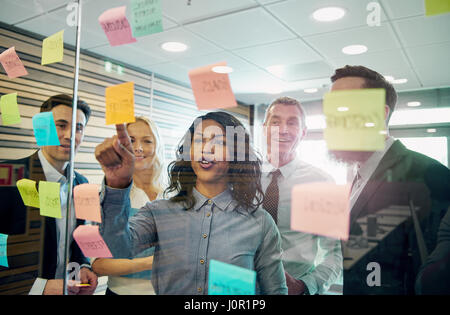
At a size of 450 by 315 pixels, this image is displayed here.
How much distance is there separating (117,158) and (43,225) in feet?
1.86

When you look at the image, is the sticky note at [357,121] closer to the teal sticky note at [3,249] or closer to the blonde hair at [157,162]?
the blonde hair at [157,162]

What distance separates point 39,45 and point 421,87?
1.32m

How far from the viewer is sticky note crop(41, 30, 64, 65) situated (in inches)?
44.7

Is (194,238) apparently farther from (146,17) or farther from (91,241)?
(146,17)

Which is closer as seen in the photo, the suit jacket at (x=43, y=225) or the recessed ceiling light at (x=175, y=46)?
the recessed ceiling light at (x=175, y=46)

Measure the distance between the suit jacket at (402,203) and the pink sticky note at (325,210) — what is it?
3 cm

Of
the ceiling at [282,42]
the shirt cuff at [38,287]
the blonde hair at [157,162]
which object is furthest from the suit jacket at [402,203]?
the shirt cuff at [38,287]

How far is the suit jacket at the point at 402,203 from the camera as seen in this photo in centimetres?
66

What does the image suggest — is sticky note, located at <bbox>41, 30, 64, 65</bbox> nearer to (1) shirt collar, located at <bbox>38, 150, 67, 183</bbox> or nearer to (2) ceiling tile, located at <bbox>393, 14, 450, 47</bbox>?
(1) shirt collar, located at <bbox>38, 150, 67, 183</bbox>

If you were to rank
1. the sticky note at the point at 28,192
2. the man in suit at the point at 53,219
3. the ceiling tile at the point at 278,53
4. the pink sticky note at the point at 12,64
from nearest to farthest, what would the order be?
1. the ceiling tile at the point at 278,53
2. the man in suit at the point at 53,219
3. the sticky note at the point at 28,192
4. the pink sticky note at the point at 12,64

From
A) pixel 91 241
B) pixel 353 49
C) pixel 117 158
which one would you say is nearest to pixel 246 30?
pixel 353 49

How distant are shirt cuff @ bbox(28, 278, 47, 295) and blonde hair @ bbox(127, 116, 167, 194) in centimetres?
64

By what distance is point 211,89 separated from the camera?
2.66 feet

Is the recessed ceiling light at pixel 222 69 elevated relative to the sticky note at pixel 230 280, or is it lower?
elevated
